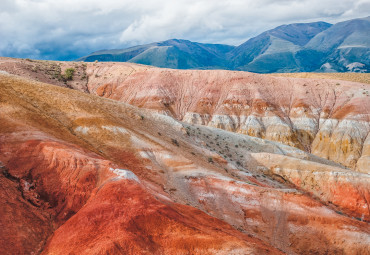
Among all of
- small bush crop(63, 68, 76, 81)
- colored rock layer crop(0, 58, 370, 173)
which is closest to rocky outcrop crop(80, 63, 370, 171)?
colored rock layer crop(0, 58, 370, 173)

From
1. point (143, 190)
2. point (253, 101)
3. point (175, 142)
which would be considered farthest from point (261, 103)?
point (143, 190)

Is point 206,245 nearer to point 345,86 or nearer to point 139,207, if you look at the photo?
point 139,207

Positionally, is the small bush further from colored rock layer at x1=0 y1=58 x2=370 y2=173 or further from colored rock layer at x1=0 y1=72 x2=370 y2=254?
colored rock layer at x1=0 y1=72 x2=370 y2=254

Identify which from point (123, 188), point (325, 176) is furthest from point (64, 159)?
point (325, 176)

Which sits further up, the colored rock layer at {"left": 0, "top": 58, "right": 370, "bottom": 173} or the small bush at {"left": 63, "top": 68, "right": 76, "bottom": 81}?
the small bush at {"left": 63, "top": 68, "right": 76, "bottom": 81}

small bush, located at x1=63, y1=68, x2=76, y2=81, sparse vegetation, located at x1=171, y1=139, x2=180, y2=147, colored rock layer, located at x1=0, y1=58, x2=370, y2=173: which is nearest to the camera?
sparse vegetation, located at x1=171, y1=139, x2=180, y2=147

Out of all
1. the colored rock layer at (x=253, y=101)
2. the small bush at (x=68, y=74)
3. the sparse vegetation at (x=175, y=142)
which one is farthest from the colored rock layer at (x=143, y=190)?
the small bush at (x=68, y=74)

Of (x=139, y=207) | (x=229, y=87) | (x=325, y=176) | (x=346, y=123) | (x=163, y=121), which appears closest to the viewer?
(x=139, y=207)

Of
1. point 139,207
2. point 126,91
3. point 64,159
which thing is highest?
point 126,91
